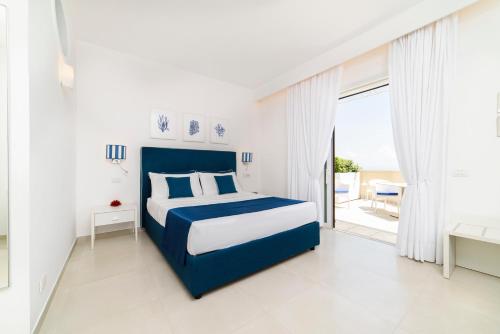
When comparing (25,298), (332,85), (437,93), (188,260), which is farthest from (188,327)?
(332,85)

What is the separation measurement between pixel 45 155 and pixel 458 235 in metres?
3.74

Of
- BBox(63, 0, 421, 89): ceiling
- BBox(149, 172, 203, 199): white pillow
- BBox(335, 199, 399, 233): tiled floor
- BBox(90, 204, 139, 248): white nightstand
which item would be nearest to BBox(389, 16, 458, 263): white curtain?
BBox(63, 0, 421, 89): ceiling

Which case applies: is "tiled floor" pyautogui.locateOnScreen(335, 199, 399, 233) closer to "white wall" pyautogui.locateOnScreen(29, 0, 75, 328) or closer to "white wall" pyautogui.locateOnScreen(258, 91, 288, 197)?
"white wall" pyautogui.locateOnScreen(258, 91, 288, 197)

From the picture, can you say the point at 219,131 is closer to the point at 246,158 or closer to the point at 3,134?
the point at 246,158

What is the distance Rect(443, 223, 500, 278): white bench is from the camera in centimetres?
181

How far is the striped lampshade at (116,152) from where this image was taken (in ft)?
10.4

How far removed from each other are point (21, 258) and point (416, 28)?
13.7ft

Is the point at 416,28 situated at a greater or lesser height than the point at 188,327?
greater

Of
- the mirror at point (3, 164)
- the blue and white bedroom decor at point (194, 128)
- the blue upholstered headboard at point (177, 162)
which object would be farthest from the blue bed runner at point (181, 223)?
the blue and white bedroom decor at point (194, 128)

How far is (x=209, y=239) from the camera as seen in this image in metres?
1.77

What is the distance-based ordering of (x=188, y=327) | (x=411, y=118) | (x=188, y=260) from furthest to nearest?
1. (x=411, y=118)
2. (x=188, y=260)
3. (x=188, y=327)

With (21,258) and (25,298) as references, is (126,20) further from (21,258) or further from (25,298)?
(25,298)

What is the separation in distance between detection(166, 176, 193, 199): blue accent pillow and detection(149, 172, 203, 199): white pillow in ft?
0.25

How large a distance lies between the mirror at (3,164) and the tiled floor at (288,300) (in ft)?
1.96
